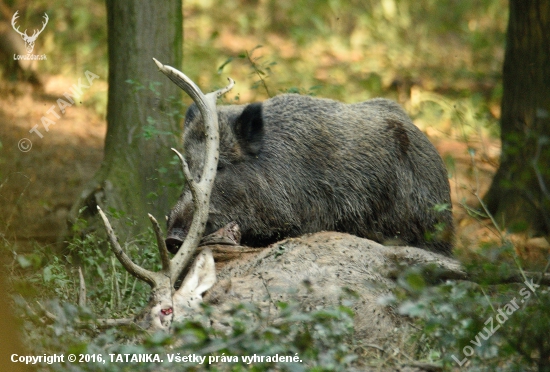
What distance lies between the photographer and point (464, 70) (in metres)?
14.7

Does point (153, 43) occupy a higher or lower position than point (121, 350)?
higher

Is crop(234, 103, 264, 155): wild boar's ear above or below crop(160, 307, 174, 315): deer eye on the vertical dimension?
above

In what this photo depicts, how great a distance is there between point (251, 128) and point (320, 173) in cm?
80

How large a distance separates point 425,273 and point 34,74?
31.0 ft

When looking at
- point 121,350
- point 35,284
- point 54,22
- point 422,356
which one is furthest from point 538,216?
point 54,22

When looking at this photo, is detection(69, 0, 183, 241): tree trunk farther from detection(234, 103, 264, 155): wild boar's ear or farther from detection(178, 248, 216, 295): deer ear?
detection(178, 248, 216, 295): deer ear

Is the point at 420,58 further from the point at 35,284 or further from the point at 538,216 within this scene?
the point at 35,284

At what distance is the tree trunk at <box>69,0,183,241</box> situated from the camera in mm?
6828

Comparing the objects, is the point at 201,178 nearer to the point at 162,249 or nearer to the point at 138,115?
the point at 162,249

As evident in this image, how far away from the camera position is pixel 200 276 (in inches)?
168

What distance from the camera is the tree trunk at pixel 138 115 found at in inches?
269

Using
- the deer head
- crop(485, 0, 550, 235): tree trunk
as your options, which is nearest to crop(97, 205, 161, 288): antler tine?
the deer head

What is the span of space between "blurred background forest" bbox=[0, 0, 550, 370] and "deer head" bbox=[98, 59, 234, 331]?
174 centimetres

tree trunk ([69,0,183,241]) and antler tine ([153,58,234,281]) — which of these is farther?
tree trunk ([69,0,183,241])
